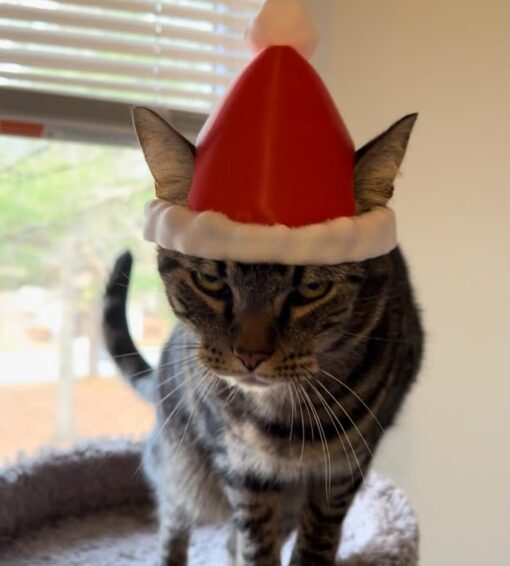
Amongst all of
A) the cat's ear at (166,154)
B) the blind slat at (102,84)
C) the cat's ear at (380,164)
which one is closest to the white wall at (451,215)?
the blind slat at (102,84)

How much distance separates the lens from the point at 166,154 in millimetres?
887

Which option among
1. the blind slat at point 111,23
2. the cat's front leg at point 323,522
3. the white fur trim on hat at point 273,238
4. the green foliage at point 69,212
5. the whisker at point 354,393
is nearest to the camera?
the white fur trim on hat at point 273,238

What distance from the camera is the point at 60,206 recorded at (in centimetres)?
161

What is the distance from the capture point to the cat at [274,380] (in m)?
0.84

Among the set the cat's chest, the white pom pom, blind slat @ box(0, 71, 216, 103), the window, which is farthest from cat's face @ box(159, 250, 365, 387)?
blind slat @ box(0, 71, 216, 103)

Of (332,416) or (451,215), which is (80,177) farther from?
(332,416)

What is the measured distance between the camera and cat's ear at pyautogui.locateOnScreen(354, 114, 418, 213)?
843 millimetres

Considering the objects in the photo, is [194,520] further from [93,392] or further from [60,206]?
[60,206]

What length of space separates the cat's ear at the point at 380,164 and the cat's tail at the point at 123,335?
464 mm

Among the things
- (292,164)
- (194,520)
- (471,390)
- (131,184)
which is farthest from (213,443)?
(131,184)

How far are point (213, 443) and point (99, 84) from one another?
0.75 meters

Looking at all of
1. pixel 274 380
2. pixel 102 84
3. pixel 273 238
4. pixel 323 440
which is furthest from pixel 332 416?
pixel 102 84

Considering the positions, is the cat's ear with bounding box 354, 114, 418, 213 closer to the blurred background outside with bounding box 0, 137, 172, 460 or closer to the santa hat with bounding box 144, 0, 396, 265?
the santa hat with bounding box 144, 0, 396, 265

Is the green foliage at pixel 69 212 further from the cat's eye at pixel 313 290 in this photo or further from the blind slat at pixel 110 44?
the cat's eye at pixel 313 290
